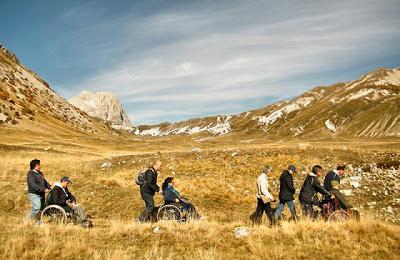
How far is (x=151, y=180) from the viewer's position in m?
16.5

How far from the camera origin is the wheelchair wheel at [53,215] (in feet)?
48.5

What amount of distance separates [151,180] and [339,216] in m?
7.74

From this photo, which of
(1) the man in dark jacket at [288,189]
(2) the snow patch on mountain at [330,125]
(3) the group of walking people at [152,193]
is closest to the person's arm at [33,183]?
(3) the group of walking people at [152,193]

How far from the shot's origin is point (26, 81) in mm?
105375

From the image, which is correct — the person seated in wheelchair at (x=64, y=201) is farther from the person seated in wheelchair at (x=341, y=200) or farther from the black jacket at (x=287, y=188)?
the person seated in wheelchair at (x=341, y=200)

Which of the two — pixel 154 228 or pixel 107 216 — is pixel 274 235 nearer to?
pixel 154 228

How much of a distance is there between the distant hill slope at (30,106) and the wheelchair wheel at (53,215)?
60.0 metres

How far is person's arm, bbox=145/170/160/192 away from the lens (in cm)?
1641

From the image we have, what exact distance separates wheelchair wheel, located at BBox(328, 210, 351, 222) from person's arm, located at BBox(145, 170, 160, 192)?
7104mm

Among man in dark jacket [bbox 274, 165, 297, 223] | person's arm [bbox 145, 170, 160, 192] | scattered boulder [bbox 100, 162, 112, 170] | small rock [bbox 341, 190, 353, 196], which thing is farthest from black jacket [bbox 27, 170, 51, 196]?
scattered boulder [bbox 100, 162, 112, 170]

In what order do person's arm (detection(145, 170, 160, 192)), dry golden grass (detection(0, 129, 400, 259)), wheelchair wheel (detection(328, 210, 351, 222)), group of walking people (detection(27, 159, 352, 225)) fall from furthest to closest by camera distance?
person's arm (detection(145, 170, 160, 192)) < wheelchair wheel (detection(328, 210, 351, 222)) < group of walking people (detection(27, 159, 352, 225)) < dry golden grass (detection(0, 129, 400, 259))

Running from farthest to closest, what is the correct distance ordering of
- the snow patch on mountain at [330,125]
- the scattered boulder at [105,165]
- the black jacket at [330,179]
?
1. the snow patch on mountain at [330,125]
2. the scattered boulder at [105,165]
3. the black jacket at [330,179]

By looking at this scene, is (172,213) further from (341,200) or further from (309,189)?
(341,200)

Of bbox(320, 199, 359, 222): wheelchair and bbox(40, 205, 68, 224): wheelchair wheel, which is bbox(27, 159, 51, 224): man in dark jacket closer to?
bbox(40, 205, 68, 224): wheelchair wheel
